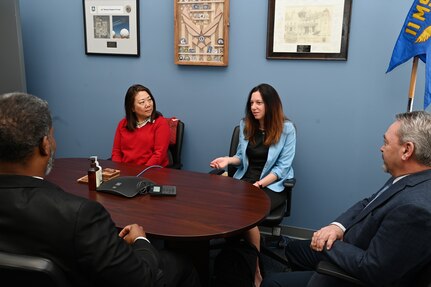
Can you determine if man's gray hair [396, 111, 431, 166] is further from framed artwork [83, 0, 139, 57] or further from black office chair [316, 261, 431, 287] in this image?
framed artwork [83, 0, 139, 57]

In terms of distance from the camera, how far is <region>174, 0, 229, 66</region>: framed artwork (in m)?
2.80

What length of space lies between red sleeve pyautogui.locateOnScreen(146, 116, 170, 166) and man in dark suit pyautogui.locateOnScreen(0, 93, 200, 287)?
151 centimetres

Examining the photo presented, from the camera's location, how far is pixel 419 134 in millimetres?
1376

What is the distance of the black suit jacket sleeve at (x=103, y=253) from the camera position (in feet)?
3.24

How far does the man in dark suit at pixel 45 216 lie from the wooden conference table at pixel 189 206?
39 cm

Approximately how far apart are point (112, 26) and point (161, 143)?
3.84 feet

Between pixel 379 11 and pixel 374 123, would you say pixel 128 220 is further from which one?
pixel 379 11

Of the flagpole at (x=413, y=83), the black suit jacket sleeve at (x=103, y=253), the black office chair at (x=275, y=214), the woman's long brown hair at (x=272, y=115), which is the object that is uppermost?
the flagpole at (x=413, y=83)

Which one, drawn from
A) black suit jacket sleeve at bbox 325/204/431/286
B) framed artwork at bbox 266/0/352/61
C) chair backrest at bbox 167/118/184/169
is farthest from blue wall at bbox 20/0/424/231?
black suit jacket sleeve at bbox 325/204/431/286

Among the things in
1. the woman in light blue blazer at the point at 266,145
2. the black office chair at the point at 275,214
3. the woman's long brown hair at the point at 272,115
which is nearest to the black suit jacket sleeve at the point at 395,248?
the black office chair at the point at 275,214

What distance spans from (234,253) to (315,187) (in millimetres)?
988

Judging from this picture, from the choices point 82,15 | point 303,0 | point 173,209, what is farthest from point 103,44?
point 173,209

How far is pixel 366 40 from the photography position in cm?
254

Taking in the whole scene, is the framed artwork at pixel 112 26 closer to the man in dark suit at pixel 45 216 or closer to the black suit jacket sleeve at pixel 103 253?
the man in dark suit at pixel 45 216
